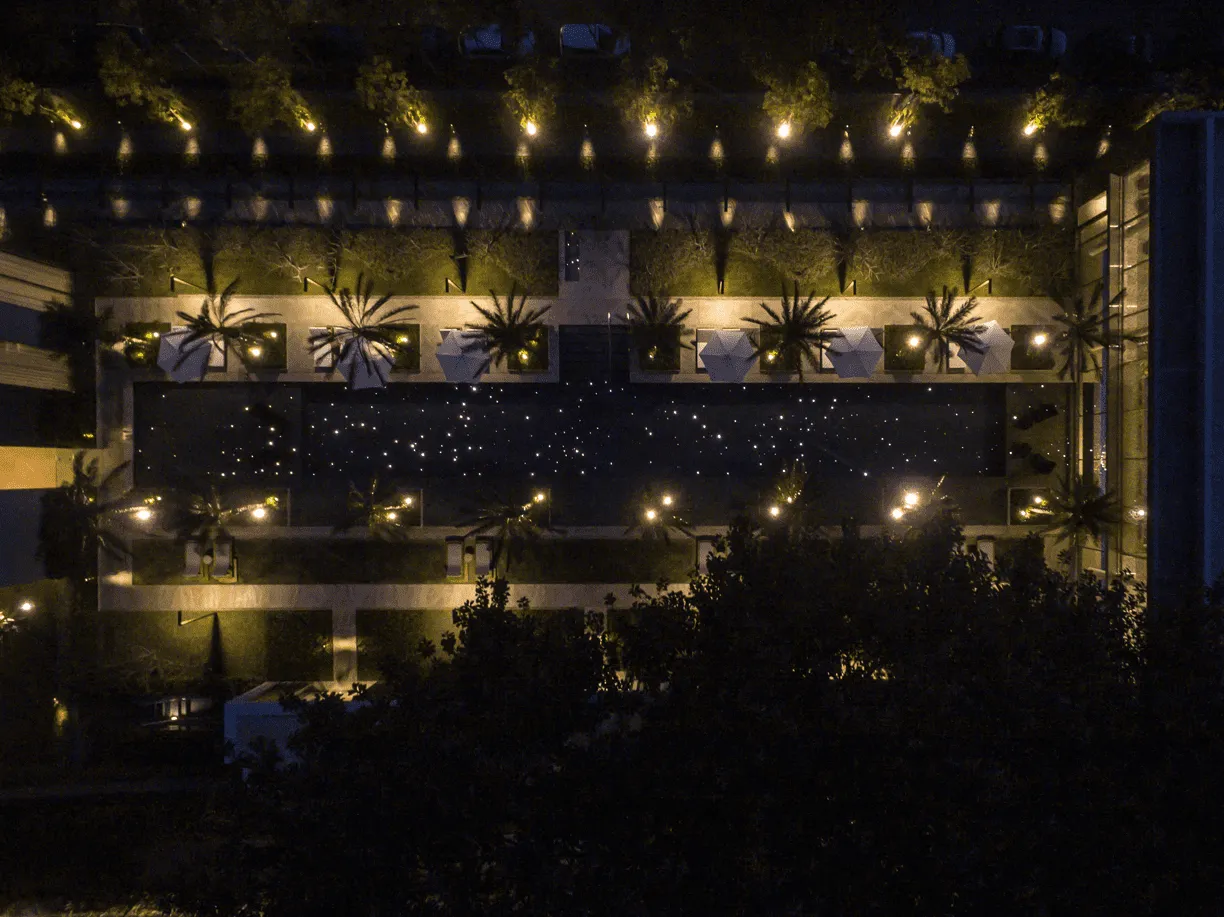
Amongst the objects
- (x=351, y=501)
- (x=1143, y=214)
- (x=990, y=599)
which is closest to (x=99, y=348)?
(x=351, y=501)

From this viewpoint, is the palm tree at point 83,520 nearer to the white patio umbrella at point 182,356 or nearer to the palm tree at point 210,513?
A: the palm tree at point 210,513

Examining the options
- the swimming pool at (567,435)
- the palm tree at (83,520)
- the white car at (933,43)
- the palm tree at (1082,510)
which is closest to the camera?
the white car at (933,43)

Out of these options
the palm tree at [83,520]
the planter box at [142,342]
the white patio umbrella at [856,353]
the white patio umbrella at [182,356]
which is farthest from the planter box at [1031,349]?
the palm tree at [83,520]

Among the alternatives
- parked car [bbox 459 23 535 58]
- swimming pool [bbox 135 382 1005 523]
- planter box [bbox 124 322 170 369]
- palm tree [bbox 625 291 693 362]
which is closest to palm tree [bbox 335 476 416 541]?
swimming pool [bbox 135 382 1005 523]

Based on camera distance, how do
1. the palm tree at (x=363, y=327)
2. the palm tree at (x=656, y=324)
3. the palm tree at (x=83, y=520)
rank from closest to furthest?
the palm tree at (x=363, y=327)
the palm tree at (x=83, y=520)
the palm tree at (x=656, y=324)

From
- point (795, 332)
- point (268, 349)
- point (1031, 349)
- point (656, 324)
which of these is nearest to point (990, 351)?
point (1031, 349)

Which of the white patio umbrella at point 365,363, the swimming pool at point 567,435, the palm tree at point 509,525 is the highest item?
the white patio umbrella at point 365,363

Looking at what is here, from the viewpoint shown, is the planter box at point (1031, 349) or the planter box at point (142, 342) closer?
the planter box at point (142, 342)

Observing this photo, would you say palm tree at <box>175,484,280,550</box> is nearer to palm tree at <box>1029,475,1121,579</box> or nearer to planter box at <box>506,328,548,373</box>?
planter box at <box>506,328,548,373</box>

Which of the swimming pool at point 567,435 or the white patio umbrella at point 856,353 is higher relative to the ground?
the white patio umbrella at point 856,353
